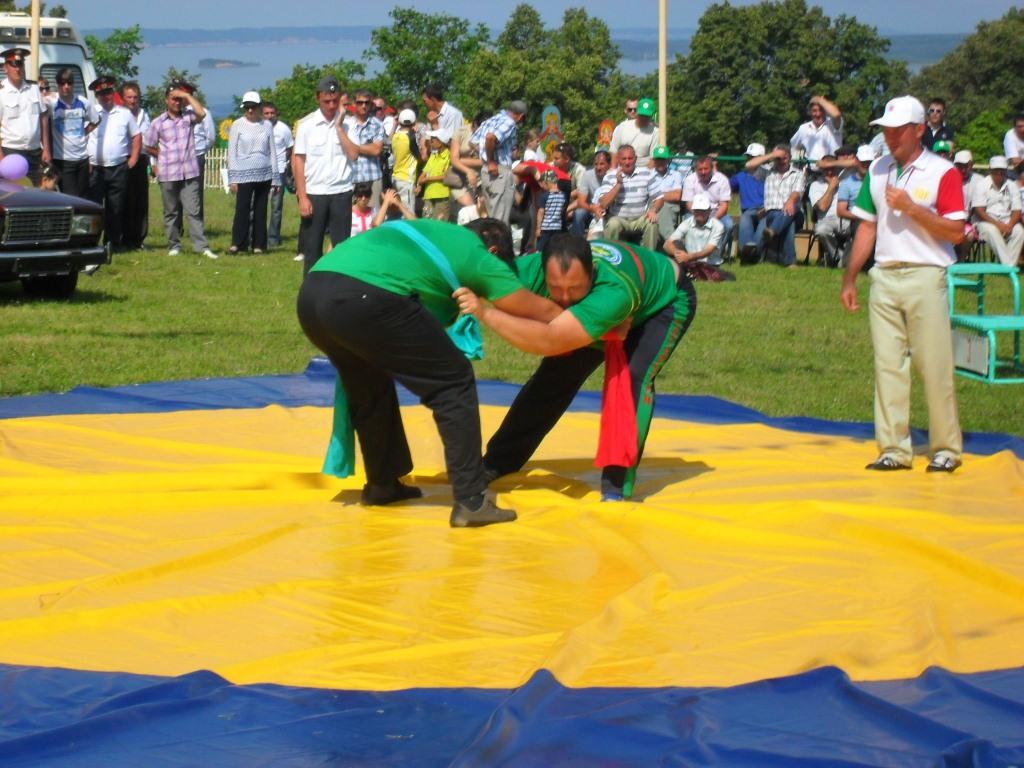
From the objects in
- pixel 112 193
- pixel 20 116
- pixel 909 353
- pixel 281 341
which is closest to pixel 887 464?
pixel 909 353

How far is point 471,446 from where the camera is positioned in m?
5.75

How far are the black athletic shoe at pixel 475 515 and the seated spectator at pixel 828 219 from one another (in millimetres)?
11560

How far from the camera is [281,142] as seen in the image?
18.7 meters

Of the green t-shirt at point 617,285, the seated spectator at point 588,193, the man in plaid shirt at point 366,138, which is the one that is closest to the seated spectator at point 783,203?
the seated spectator at point 588,193

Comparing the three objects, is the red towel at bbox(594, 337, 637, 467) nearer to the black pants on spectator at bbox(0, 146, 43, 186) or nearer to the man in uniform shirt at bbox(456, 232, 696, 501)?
the man in uniform shirt at bbox(456, 232, 696, 501)

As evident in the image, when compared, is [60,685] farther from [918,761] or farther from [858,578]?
[858,578]

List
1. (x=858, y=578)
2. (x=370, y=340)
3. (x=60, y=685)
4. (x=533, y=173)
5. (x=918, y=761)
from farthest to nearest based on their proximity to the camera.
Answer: (x=533, y=173) < (x=370, y=340) < (x=858, y=578) < (x=60, y=685) < (x=918, y=761)

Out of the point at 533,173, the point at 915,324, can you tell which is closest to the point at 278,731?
the point at 915,324

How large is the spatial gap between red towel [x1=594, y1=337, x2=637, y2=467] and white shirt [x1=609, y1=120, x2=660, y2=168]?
1122 cm

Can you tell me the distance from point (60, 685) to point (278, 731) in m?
0.70

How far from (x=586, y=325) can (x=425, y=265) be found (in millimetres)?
708

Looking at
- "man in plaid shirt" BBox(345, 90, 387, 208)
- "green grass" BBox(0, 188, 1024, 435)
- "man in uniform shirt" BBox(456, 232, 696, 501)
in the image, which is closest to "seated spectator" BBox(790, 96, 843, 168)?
"green grass" BBox(0, 188, 1024, 435)

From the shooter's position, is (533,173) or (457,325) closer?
(457,325)

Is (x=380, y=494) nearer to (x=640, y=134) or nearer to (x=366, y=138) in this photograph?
(x=366, y=138)
